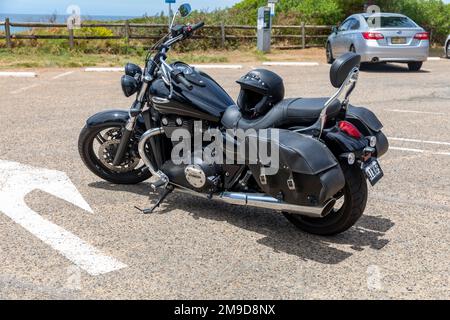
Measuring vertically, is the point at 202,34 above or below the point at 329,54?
above

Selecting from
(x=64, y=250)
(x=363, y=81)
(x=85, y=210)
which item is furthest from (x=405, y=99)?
(x=64, y=250)

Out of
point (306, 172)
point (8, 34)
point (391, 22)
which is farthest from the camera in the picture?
point (8, 34)

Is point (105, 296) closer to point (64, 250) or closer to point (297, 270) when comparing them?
point (64, 250)

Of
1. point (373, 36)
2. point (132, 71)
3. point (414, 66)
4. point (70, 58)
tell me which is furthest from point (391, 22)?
point (132, 71)

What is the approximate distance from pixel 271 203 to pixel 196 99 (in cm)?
103

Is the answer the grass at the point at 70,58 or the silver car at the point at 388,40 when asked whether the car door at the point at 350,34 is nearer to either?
the silver car at the point at 388,40

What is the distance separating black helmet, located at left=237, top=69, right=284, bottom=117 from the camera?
4105 mm

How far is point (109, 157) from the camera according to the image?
5.28 m

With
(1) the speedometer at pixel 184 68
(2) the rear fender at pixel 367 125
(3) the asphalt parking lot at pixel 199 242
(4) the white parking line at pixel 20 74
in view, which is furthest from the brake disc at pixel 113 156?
(4) the white parking line at pixel 20 74

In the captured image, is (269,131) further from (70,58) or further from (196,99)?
(70,58)

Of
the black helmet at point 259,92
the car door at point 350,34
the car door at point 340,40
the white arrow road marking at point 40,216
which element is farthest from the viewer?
the car door at point 340,40

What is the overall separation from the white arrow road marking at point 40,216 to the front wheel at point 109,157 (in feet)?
1.06

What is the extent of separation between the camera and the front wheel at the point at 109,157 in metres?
5.19

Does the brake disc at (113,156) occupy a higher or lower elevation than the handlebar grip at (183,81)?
lower
